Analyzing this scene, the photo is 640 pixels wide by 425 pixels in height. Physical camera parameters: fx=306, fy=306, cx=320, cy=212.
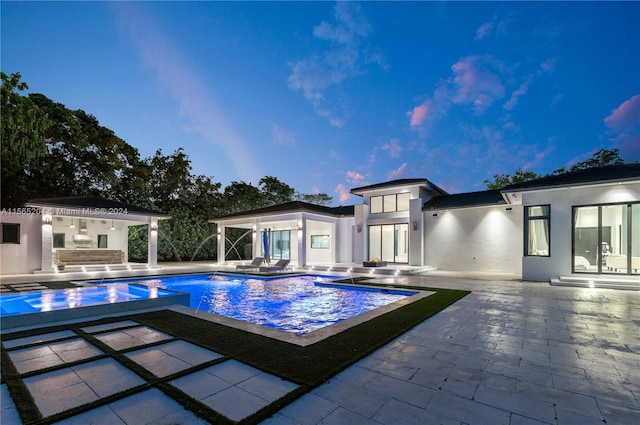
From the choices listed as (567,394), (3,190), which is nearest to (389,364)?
(567,394)

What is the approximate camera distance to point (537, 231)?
38.4 feet

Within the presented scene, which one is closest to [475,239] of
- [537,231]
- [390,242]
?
[537,231]

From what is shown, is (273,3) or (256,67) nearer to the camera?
(273,3)

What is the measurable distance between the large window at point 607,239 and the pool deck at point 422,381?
21.8 ft

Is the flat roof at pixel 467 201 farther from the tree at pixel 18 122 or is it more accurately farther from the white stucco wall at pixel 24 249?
the white stucco wall at pixel 24 249

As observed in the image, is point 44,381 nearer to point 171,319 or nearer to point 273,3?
point 171,319

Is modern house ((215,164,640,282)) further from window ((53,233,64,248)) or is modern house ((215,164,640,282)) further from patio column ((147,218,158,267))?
window ((53,233,64,248))

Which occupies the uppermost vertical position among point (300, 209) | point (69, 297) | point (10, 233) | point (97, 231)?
point (300, 209)

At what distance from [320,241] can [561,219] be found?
1364 cm

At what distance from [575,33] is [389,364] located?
62.3 meters

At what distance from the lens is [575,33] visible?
45.2 metres

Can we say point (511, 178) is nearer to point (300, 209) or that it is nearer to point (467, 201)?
point (467, 201)

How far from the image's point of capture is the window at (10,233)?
528 inches

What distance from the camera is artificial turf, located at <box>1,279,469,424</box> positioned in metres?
2.87
